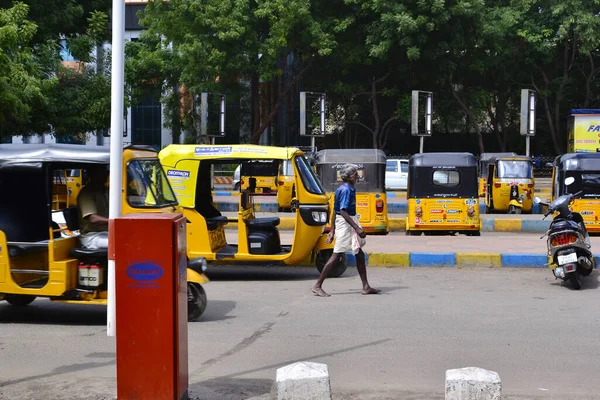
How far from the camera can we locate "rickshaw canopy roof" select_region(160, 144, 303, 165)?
1114cm

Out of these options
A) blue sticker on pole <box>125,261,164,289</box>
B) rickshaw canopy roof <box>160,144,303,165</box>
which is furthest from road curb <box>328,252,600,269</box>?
blue sticker on pole <box>125,261,164,289</box>

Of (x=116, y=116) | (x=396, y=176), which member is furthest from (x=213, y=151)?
(x=396, y=176)

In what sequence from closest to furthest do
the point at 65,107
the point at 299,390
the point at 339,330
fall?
the point at 299,390
the point at 339,330
the point at 65,107

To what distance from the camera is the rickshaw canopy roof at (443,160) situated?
17422 mm

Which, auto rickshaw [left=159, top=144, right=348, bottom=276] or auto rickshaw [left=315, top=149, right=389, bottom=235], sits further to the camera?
auto rickshaw [left=315, top=149, right=389, bottom=235]

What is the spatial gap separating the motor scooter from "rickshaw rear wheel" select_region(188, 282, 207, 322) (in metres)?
4.82

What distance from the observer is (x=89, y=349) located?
24.0ft

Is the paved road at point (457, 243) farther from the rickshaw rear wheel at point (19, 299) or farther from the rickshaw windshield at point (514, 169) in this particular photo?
the rickshaw rear wheel at point (19, 299)

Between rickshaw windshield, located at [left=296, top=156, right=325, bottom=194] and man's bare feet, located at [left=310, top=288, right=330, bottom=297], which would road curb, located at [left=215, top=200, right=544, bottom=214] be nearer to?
rickshaw windshield, located at [left=296, top=156, right=325, bottom=194]

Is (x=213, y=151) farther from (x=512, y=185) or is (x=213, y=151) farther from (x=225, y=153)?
(x=512, y=185)

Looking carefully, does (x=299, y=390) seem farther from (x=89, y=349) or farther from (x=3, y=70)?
(x=3, y=70)

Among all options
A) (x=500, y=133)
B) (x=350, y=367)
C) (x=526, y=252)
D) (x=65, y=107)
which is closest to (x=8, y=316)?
(x=350, y=367)

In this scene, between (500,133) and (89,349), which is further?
(500,133)

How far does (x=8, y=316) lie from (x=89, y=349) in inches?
81.0
